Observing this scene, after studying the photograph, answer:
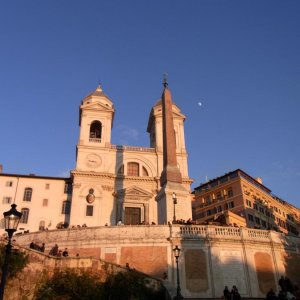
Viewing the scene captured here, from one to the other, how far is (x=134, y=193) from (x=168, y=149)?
10.5 metres

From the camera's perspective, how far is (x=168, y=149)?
132 feet

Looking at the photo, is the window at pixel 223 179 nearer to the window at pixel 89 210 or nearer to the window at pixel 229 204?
the window at pixel 229 204

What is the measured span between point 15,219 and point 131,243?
17572 millimetres

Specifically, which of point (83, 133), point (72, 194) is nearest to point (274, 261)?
point (72, 194)

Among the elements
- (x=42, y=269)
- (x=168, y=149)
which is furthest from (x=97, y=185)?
(x=42, y=269)

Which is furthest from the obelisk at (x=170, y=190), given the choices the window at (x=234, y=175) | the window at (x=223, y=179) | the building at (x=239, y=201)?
the window at (x=223, y=179)

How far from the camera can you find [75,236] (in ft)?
96.1

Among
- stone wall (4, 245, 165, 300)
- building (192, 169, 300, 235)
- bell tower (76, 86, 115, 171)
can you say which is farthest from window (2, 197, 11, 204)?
building (192, 169, 300, 235)

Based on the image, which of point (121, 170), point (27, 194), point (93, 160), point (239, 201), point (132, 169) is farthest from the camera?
point (239, 201)

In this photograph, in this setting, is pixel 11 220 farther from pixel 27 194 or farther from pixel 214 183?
pixel 214 183

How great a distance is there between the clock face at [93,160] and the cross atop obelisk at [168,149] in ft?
38.4

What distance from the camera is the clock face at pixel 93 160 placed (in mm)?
49878

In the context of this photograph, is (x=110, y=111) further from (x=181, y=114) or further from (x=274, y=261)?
(x=274, y=261)

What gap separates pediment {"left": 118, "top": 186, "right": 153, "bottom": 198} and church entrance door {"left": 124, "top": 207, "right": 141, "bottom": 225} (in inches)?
61.5
